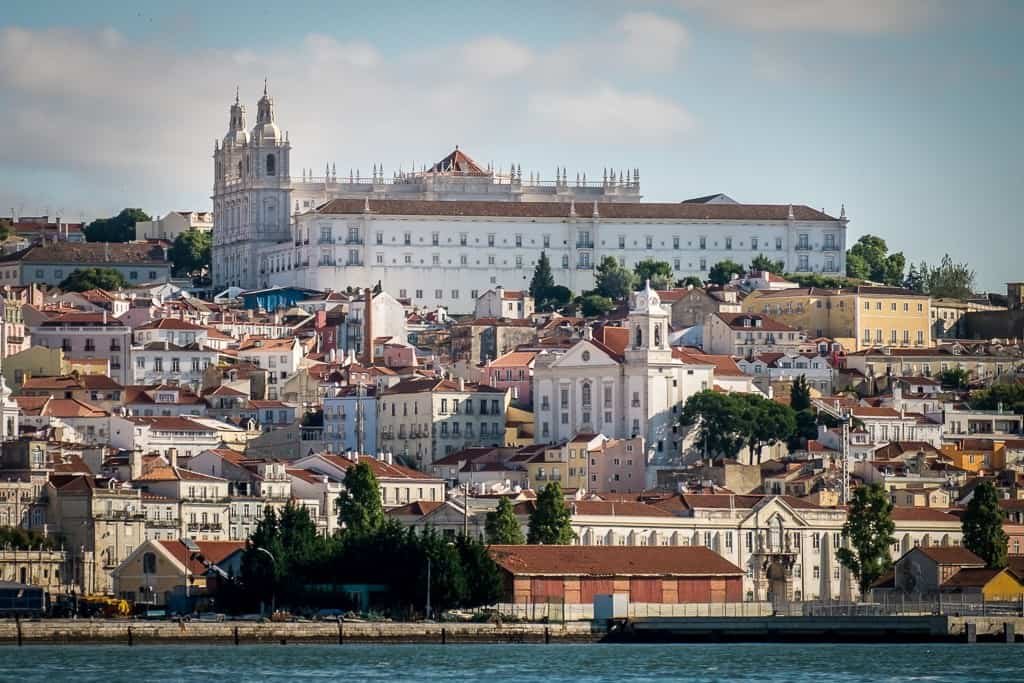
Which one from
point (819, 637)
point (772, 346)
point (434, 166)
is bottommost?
point (819, 637)

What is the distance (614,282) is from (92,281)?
25501 mm

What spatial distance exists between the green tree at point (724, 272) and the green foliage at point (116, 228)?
4617 centimetres

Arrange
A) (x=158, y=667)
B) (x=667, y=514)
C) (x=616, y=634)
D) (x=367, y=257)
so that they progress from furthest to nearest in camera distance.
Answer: (x=367, y=257), (x=667, y=514), (x=616, y=634), (x=158, y=667)

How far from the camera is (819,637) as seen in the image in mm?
81250

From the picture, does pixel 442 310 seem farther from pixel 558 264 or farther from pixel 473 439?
pixel 473 439

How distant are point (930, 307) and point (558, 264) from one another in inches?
961

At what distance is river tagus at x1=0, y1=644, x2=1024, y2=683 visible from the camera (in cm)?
6925

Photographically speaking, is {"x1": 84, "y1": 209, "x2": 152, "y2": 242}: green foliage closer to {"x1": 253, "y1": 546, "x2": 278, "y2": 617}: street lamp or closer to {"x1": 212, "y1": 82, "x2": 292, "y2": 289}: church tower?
{"x1": 212, "y1": 82, "x2": 292, "y2": 289}: church tower

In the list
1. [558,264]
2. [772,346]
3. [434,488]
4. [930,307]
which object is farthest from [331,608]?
[558,264]

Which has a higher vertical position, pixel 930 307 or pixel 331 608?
pixel 930 307

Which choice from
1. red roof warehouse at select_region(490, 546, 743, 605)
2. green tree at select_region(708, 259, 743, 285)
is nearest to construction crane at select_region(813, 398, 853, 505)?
red roof warehouse at select_region(490, 546, 743, 605)

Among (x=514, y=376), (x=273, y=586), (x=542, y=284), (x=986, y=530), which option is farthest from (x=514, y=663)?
(x=542, y=284)

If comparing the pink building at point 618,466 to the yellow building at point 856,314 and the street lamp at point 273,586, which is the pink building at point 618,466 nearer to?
the street lamp at point 273,586

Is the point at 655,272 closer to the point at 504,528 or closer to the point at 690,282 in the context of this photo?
the point at 690,282
